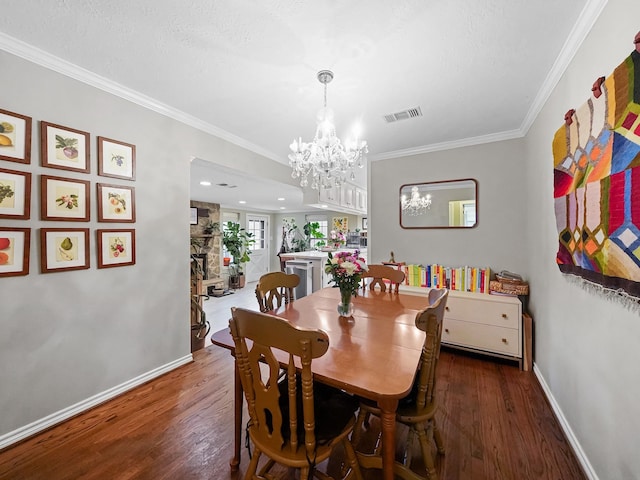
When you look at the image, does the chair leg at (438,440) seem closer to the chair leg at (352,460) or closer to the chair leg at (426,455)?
the chair leg at (426,455)

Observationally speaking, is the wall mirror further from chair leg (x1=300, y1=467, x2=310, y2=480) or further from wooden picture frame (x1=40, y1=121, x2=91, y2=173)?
wooden picture frame (x1=40, y1=121, x2=91, y2=173)

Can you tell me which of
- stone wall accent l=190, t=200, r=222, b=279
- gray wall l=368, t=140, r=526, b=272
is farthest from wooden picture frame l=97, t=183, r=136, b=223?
stone wall accent l=190, t=200, r=222, b=279

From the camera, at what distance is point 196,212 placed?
20.4ft

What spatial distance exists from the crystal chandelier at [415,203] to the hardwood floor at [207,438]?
1.96 metres

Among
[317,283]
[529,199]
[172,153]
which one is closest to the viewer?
[172,153]

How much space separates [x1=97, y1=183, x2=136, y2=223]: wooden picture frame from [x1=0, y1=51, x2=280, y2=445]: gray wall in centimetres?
5

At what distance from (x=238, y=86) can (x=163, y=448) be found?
248cm

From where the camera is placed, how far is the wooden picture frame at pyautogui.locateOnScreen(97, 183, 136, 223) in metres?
1.97

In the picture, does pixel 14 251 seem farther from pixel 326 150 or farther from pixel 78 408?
pixel 326 150

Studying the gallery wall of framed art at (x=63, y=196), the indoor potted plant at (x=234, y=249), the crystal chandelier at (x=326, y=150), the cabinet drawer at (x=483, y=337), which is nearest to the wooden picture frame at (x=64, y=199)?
the gallery wall of framed art at (x=63, y=196)

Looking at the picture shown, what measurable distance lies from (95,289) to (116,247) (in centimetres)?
34

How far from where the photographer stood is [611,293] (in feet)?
3.94

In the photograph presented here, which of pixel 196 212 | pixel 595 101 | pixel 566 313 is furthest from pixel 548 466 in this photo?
pixel 196 212

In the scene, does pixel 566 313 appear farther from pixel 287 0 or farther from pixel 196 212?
pixel 196 212
